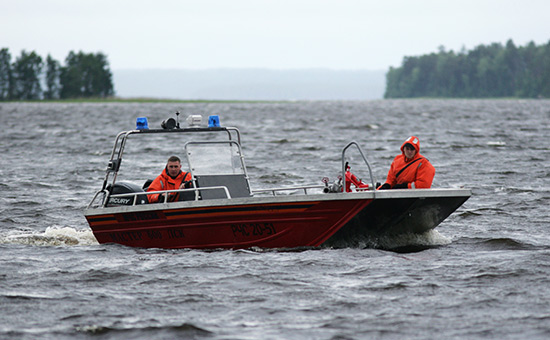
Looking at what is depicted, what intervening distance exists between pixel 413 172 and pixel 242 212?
2.74 meters

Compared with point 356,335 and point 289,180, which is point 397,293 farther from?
point 289,180

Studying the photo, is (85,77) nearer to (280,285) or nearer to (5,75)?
(5,75)

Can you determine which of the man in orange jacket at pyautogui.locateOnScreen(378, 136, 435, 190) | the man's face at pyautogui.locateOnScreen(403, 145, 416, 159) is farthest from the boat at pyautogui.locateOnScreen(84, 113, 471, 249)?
the man's face at pyautogui.locateOnScreen(403, 145, 416, 159)

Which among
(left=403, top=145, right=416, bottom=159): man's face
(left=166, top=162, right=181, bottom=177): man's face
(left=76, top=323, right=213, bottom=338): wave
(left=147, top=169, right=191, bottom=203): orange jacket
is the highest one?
(left=403, top=145, right=416, bottom=159): man's face

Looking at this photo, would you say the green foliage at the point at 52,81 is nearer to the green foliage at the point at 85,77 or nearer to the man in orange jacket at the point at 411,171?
the green foliage at the point at 85,77

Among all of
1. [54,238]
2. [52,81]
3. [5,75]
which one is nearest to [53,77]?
[52,81]

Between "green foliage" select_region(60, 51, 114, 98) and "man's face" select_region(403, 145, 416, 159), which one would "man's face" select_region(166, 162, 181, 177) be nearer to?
"man's face" select_region(403, 145, 416, 159)

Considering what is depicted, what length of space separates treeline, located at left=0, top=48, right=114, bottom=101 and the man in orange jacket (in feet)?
492

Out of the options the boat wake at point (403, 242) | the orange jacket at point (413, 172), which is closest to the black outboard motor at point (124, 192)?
the boat wake at point (403, 242)

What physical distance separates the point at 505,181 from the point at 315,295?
1333cm

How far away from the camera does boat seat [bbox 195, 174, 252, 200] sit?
Answer: 12237 mm

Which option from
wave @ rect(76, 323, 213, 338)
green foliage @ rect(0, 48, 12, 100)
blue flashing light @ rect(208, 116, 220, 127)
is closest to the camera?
wave @ rect(76, 323, 213, 338)

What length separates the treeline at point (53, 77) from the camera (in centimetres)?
15412

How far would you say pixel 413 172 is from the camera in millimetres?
12328
